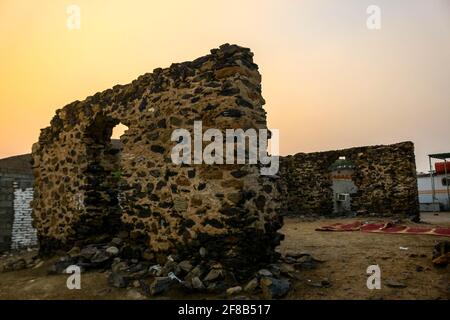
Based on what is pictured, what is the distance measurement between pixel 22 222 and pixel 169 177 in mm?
8266

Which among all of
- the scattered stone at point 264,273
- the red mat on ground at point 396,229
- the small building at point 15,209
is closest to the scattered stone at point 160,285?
the scattered stone at point 264,273

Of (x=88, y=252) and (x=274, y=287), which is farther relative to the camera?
(x=88, y=252)

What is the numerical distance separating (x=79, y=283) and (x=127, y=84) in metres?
3.18

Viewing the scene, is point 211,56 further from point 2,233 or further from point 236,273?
point 2,233

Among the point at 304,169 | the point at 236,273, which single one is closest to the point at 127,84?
the point at 236,273

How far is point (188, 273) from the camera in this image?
3883 mm

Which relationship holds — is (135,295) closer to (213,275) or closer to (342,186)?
(213,275)

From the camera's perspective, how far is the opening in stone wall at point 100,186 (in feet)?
19.8

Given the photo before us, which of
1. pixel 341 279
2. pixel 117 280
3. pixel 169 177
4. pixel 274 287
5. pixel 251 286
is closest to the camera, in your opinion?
pixel 274 287

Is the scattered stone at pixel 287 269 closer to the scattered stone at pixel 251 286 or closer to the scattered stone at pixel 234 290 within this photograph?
the scattered stone at pixel 251 286

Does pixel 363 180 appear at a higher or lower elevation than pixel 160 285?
higher

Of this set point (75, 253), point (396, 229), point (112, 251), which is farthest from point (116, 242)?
point (396, 229)

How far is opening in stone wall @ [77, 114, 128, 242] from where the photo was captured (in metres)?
6.04

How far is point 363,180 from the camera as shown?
12.5 m
